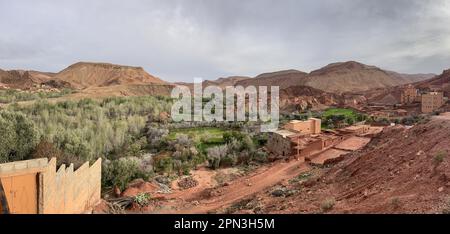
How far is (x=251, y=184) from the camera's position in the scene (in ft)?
45.2

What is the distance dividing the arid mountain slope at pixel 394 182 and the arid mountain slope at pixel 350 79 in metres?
60.7

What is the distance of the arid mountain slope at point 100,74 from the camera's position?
226ft

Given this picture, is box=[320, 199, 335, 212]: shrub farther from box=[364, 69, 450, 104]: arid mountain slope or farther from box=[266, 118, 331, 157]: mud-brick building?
box=[364, 69, 450, 104]: arid mountain slope

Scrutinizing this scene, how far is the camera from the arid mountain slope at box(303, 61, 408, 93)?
231 ft

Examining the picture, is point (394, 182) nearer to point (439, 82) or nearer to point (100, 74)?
point (439, 82)

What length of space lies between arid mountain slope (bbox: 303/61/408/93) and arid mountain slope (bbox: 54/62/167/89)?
112 ft

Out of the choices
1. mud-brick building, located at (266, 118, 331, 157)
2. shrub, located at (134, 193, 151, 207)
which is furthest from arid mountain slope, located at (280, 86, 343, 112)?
shrub, located at (134, 193, 151, 207)

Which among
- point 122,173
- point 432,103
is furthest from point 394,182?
point 432,103

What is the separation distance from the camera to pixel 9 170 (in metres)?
5.83

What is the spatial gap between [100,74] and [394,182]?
7505cm

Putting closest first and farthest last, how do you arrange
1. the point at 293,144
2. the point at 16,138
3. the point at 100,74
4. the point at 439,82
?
the point at 16,138
the point at 293,144
the point at 439,82
the point at 100,74

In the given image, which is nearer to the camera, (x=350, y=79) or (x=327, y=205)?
(x=327, y=205)
